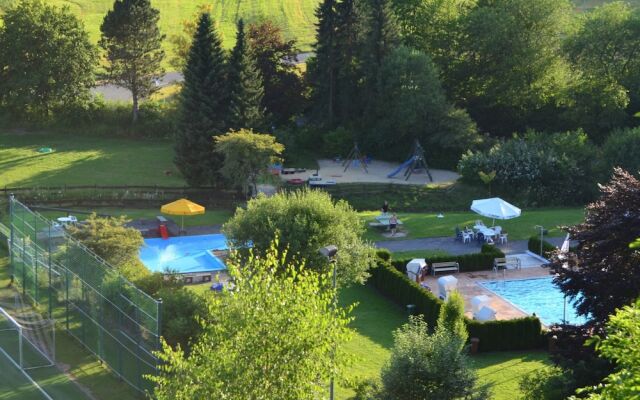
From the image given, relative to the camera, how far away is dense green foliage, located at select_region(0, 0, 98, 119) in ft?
186

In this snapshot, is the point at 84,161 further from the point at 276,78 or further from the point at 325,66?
the point at 325,66

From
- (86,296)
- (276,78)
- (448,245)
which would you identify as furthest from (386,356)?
(276,78)

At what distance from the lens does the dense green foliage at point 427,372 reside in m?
21.0

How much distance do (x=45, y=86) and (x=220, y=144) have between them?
A: 1853 cm

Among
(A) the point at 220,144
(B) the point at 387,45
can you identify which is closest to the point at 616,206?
(A) the point at 220,144

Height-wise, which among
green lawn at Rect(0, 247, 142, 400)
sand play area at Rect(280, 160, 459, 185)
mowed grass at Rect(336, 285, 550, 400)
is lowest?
green lawn at Rect(0, 247, 142, 400)

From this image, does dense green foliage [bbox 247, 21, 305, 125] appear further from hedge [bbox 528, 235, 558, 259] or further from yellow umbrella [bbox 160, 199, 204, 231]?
hedge [bbox 528, 235, 558, 259]

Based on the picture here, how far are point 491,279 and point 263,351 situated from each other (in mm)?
19900

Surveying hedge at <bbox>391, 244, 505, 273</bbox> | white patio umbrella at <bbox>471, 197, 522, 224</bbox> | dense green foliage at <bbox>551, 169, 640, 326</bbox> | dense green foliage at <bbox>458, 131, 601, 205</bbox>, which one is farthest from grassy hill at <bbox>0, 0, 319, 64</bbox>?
dense green foliage at <bbox>551, 169, 640, 326</bbox>

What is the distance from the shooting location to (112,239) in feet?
99.9

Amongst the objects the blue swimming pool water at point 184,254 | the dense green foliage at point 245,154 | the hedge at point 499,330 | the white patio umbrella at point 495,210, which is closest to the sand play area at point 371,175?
the dense green foliage at point 245,154

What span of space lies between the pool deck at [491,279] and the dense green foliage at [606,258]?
6.82 metres

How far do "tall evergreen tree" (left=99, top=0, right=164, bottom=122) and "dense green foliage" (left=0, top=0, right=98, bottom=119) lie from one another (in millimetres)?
1787

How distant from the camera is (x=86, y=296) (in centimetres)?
2720
